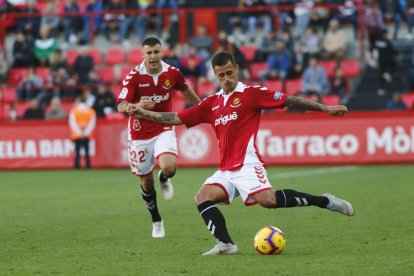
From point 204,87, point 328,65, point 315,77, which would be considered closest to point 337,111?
point 315,77

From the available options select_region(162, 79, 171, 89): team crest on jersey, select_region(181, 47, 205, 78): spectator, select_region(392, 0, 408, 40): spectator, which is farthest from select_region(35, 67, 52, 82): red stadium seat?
select_region(162, 79, 171, 89): team crest on jersey

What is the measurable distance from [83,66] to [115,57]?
1.44 m

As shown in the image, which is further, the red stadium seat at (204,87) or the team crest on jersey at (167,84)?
the red stadium seat at (204,87)

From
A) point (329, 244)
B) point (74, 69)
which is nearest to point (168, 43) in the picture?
point (74, 69)

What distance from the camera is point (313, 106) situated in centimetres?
1009

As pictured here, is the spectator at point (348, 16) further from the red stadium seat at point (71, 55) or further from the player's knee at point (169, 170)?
the player's knee at point (169, 170)

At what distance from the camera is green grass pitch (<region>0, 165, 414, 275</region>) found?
9.19 meters

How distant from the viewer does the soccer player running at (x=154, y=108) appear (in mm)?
12469

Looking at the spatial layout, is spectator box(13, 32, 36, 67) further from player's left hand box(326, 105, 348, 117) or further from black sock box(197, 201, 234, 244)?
player's left hand box(326, 105, 348, 117)

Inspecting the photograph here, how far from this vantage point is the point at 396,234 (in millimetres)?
11688

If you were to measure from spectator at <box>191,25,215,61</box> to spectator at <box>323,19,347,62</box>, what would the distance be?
141 inches

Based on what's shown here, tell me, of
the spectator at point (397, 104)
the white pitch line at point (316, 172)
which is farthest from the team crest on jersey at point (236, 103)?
the spectator at point (397, 104)

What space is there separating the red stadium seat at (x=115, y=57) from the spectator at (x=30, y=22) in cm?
251

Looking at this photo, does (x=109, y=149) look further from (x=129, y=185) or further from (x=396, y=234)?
(x=396, y=234)
